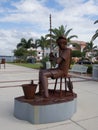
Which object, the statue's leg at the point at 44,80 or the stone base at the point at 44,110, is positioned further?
the statue's leg at the point at 44,80

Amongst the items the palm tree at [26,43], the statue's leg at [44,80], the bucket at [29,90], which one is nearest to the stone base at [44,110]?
→ the bucket at [29,90]

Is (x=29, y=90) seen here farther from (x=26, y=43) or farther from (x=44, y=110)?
(x=26, y=43)

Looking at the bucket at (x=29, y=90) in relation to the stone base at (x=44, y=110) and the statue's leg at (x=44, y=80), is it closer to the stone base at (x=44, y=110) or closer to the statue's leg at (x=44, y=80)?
the stone base at (x=44, y=110)

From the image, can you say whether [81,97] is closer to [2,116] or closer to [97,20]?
[2,116]

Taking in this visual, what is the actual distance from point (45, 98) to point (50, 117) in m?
0.54

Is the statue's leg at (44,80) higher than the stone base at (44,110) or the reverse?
higher

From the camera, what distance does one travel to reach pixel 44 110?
5.06 metres

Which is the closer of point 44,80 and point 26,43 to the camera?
point 44,80

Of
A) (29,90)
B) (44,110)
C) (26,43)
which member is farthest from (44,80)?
(26,43)

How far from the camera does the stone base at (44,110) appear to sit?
5.04m

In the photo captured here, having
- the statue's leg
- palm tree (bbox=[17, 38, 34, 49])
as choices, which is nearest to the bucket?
the statue's leg

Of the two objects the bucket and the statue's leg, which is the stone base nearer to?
the bucket

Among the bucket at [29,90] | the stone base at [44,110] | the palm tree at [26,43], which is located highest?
the palm tree at [26,43]

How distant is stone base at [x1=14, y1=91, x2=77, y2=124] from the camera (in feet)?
16.5
